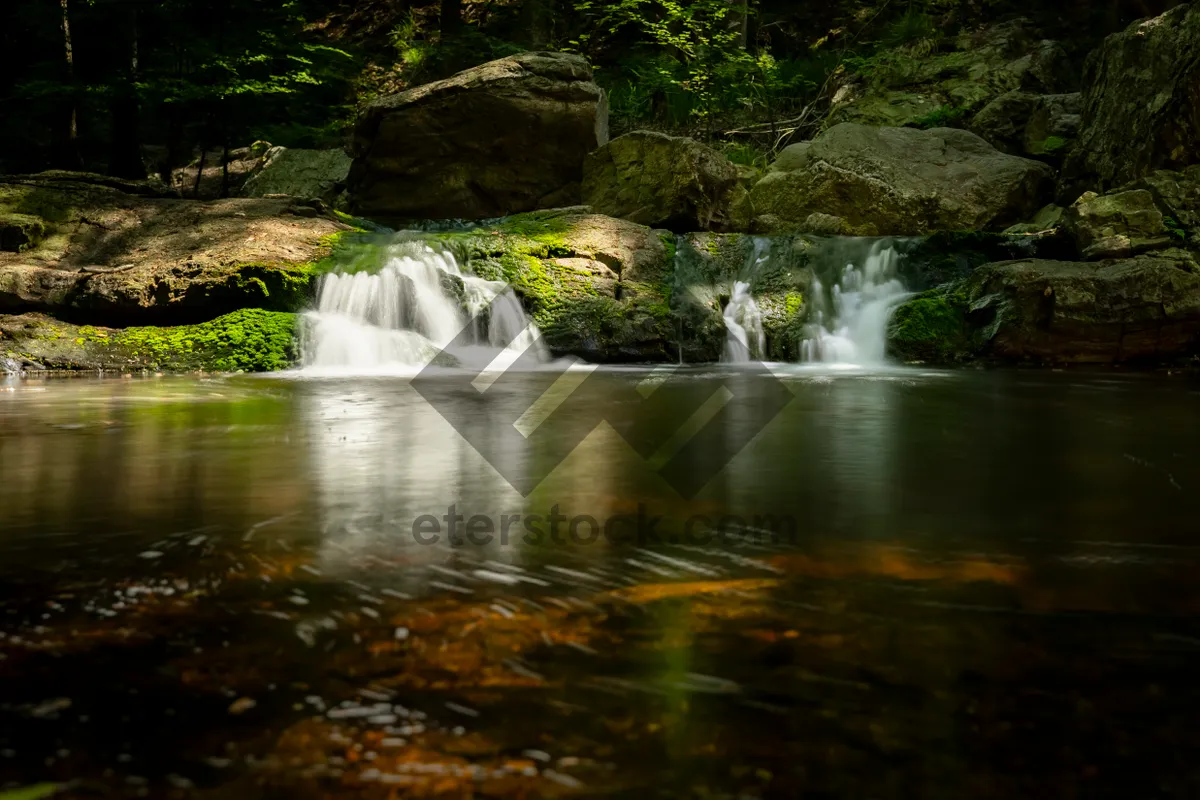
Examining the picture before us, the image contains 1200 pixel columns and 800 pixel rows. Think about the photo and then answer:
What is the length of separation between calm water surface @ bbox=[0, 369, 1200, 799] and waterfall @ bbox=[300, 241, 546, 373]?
6.63 metres

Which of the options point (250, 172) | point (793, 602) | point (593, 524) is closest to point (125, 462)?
point (593, 524)

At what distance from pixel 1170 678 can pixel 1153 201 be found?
1223 centimetres

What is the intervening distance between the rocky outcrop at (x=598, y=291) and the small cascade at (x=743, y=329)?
209 millimetres

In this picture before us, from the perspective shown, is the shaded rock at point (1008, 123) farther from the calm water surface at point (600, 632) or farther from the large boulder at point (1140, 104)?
the calm water surface at point (600, 632)

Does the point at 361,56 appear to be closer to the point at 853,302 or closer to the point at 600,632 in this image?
the point at 853,302

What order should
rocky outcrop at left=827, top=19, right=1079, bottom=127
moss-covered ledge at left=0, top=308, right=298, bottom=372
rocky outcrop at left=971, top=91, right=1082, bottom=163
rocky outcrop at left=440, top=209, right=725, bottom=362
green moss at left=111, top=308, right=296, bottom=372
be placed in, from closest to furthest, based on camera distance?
moss-covered ledge at left=0, top=308, right=298, bottom=372, green moss at left=111, top=308, right=296, bottom=372, rocky outcrop at left=440, top=209, right=725, bottom=362, rocky outcrop at left=971, top=91, right=1082, bottom=163, rocky outcrop at left=827, top=19, right=1079, bottom=127

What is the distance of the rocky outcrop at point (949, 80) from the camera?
1892 centimetres

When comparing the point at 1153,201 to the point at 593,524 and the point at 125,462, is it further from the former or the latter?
the point at 125,462

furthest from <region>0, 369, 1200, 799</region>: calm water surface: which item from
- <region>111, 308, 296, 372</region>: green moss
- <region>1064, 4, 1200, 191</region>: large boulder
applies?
<region>1064, 4, 1200, 191</region>: large boulder

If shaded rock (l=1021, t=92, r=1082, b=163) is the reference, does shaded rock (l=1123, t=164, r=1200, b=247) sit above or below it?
below

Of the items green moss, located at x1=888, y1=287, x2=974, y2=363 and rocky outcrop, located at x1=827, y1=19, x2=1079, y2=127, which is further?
rocky outcrop, located at x1=827, y1=19, x2=1079, y2=127

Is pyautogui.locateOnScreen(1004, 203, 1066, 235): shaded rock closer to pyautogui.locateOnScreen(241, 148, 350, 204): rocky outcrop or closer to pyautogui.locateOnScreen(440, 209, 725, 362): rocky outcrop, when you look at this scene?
pyautogui.locateOnScreen(440, 209, 725, 362): rocky outcrop

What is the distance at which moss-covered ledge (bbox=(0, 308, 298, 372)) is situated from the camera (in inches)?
417

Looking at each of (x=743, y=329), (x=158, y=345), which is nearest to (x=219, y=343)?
(x=158, y=345)
